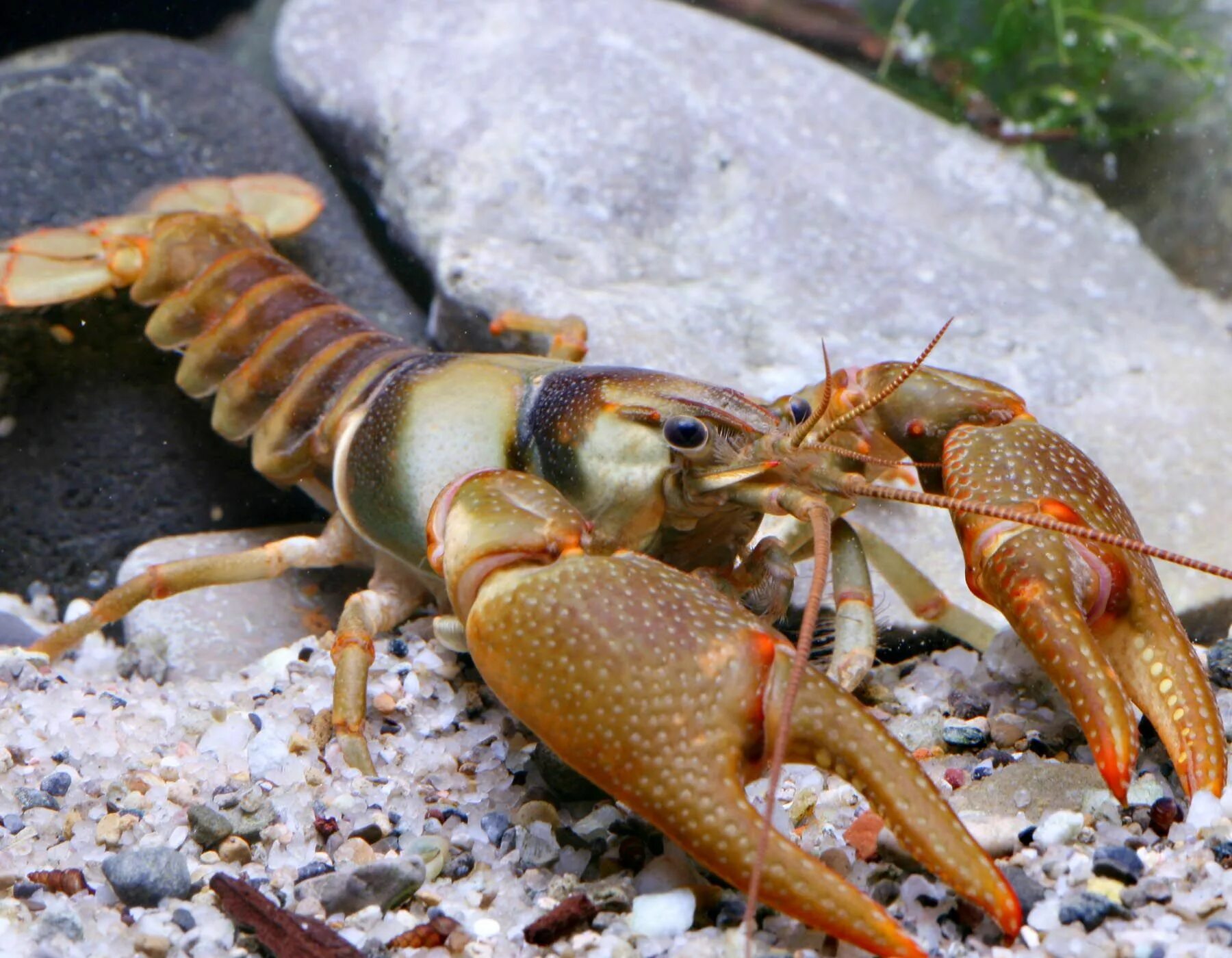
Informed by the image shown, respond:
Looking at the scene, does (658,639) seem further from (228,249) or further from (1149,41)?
(1149,41)

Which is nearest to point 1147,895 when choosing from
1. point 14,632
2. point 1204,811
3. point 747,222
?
point 1204,811

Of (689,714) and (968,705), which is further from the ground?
(689,714)

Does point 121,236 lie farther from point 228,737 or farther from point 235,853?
point 235,853

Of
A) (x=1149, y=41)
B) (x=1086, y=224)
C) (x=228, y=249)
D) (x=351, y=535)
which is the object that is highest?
(x=1149, y=41)

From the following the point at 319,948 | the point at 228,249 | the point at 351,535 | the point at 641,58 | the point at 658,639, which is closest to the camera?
the point at 319,948

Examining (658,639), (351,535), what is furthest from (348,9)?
(658,639)

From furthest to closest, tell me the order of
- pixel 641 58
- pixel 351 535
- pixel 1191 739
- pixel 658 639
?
pixel 641 58
pixel 351 535
pixel 1191 739
pixel 658 639

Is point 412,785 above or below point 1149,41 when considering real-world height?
below
